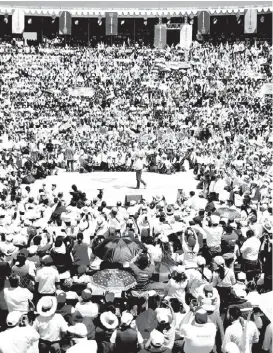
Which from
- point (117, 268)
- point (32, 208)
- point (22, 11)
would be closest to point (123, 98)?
point (22, 11)

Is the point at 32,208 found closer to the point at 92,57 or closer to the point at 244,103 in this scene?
the point at 244,103

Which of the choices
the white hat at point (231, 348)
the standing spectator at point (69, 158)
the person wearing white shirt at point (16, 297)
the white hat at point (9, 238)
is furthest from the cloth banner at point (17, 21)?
the white hat at point (231, 348)

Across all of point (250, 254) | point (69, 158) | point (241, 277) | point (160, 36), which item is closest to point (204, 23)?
point (160, 36)

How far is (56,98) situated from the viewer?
114 ft

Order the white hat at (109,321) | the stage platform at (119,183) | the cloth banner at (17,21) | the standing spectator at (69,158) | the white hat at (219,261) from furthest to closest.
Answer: the cloth banner at (17,21), the standing spectator at (69,158), the stage platform at (119,183), the white hat at (219,261), the white hat at (109,321)

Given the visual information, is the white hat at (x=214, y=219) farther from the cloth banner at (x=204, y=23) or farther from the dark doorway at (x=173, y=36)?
the dark doorway at (x=173, y=36)

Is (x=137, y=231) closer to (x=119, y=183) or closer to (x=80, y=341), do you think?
(x=80, y=341)

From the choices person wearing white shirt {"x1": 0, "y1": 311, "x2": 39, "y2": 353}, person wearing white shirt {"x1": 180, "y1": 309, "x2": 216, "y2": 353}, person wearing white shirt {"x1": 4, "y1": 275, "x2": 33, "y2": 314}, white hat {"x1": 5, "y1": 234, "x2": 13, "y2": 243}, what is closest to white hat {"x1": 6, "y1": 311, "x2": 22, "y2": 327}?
person wearing white shirt {"x1": 0, "y1": 311, "x2": 39, "y2": 353}

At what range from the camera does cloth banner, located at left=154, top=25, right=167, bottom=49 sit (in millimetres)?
40188

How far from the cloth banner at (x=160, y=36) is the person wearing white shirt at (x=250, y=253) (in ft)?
106

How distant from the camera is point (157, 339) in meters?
5.78

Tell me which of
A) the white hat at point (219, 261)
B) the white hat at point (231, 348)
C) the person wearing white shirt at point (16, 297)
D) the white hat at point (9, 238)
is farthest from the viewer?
the white hat at point (9, 238)

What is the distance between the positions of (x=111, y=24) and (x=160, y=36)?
13.2 feet

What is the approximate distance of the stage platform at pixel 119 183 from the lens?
1864 centimetres
